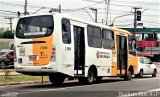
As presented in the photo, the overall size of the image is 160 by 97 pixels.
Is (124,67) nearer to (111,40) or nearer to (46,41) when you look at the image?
(111,40)

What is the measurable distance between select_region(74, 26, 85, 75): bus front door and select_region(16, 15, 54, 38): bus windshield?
5.45 feet

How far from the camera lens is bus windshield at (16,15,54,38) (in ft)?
59.3

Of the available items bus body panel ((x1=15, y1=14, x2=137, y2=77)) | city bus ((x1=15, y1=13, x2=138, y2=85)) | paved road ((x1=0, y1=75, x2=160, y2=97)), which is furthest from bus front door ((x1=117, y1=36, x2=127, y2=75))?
paved road ((x1=0, y1=75, x2=160, y2=97))

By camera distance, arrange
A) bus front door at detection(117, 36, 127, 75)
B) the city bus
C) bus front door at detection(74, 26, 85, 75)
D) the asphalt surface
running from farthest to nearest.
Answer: bus front door at detection(117, 36, 127, 75), bus front door at detection(74, 26, 85, 75), the city bus, the asphalt surface

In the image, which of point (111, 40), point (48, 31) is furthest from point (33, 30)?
point (111, 40)

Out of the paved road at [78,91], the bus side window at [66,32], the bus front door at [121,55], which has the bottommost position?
the paved road at [78,91]

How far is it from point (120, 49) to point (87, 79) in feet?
16.4

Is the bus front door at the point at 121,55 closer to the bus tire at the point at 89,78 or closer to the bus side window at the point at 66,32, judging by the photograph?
the bus tire at the point at 89,78

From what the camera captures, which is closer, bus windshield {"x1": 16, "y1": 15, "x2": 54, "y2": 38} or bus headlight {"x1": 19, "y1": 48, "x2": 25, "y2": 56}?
bus windshield {"x1": 16, "y1": 15, "x2": 54, "y2": 38}

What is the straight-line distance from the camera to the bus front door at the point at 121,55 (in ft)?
78.1

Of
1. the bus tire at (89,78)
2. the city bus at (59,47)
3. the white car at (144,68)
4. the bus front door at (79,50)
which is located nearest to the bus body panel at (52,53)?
the city bus at (59,47)

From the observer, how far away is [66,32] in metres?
18.4

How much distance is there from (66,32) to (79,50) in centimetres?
157

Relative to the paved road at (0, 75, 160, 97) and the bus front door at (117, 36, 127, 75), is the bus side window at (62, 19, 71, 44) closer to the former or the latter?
the paved road at (0, 75, 160, 97)
